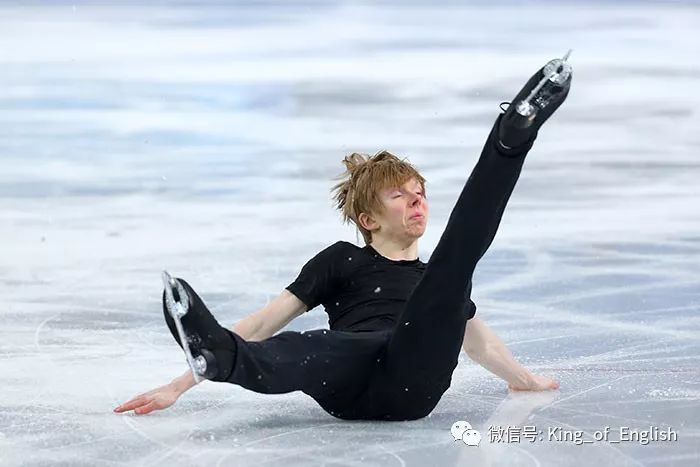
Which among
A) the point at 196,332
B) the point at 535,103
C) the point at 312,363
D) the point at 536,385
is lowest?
the point at 536,385

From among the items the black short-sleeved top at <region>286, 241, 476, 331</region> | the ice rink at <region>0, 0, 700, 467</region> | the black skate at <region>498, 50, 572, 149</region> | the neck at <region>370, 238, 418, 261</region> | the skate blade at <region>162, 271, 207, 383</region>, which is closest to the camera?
the skate blade at <region>162, 271, 207, 383</region>

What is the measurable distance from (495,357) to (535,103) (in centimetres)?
75

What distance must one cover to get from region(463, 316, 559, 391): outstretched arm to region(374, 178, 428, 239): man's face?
246mm

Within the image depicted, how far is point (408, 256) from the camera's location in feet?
9.53

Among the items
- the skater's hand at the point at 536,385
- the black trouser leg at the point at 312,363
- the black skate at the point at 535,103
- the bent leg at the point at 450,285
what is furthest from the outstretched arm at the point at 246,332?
the black skate at the point at 535,103

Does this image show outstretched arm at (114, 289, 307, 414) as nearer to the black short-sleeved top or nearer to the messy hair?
the black short-sleeved top

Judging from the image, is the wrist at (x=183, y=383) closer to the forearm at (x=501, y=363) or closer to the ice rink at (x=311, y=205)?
the ice rink at (x=311, y=205)

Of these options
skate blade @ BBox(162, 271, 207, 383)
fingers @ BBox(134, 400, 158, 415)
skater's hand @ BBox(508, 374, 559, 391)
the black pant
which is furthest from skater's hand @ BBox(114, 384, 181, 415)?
skater's hand @ BBox(508, 374, 559, 391)

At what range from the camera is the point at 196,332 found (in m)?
2.27

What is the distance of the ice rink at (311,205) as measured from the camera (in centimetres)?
260

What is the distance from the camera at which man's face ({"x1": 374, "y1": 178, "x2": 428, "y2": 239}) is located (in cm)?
285

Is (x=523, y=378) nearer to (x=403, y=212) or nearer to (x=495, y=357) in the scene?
(x=495, y=357)

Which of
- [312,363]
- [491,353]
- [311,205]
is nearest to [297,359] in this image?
[312,363]

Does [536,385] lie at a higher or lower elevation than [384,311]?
lower
